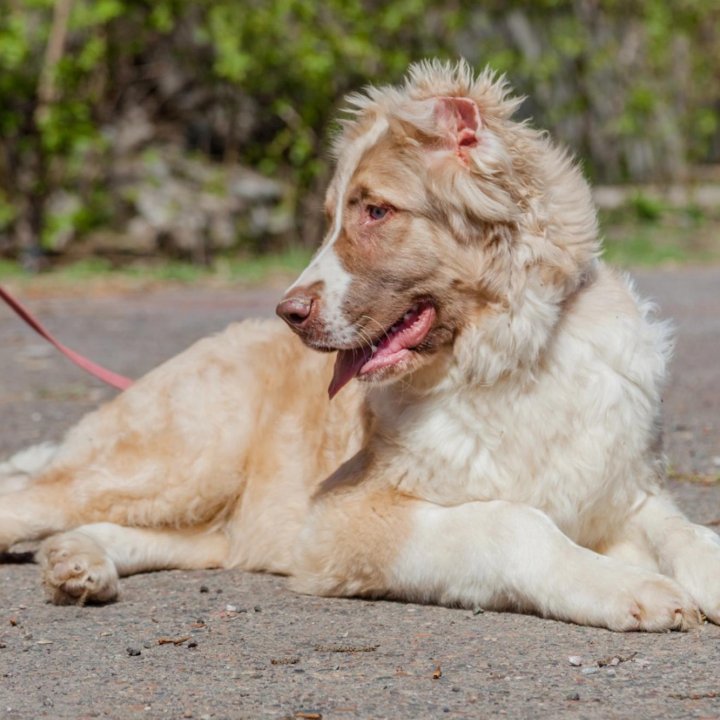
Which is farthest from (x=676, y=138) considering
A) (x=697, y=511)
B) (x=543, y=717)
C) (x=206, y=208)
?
(x=543, y=717)

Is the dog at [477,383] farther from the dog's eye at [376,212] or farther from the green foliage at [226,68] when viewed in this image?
the green foliage at [226,68]

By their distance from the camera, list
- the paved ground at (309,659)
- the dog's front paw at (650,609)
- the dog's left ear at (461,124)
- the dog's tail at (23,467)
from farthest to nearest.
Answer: the dog's tail at (23,467) < the dog's left ear at (461,124) < the dog's front paw at (650,609) < the paved ground at (309,659)

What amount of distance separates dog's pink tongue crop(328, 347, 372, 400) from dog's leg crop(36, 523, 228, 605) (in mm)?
1068

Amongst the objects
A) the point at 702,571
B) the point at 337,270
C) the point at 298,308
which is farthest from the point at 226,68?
the point at 702,571

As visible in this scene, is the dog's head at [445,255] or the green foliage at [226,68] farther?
the green foliage at [226,68]

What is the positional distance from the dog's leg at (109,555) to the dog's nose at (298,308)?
1.19m

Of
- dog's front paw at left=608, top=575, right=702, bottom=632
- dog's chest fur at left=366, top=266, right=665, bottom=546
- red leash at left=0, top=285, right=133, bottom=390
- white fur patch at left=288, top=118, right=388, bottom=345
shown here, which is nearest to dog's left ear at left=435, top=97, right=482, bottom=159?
white fur patch at left=288, top=118, right=388, bottom=345

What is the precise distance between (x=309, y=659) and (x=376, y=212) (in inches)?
58.1

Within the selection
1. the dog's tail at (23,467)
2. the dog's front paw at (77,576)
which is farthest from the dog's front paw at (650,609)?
the dog's tail at (23,467)

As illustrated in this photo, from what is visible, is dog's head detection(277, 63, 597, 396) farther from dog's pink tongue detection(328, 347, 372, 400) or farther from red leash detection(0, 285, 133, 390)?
red leash detection(0, 285, 133, 390)

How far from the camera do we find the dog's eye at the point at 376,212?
458 centimetres

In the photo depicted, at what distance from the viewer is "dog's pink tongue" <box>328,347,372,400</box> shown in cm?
459

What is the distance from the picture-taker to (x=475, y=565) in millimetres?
4406

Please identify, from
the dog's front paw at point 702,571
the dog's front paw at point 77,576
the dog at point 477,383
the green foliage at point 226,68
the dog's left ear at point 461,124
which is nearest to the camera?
the dog's front paw at point 702,571
